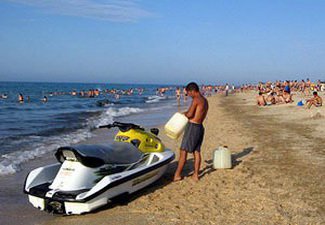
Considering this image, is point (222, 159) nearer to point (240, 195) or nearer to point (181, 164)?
point (181, 164)

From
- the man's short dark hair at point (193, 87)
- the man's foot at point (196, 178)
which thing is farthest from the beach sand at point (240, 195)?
the man's short dark hair at point (193, 87)

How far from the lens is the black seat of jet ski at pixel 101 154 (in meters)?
5.40

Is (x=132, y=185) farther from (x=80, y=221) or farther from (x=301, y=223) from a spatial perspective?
(x=301, y=223)

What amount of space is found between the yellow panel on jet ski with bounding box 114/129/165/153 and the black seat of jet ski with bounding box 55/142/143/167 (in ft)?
0.92

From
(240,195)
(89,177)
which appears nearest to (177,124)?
(240,195)

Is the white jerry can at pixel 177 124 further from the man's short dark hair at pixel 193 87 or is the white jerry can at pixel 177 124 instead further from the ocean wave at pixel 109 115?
the ocean wave at pixel 109 115

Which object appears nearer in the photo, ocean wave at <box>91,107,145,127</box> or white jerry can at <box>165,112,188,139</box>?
white jerry can at <box>165,112,188,139</box>

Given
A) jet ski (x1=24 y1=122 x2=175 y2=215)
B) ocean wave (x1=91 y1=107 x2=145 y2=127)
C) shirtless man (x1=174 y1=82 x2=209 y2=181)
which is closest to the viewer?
jet ski (x1=24 y1=122 x2=175 y2=215)

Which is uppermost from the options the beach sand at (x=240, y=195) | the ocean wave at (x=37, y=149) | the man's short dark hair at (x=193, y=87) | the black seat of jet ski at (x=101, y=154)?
the man's short dark hair at (x=193, y=87)

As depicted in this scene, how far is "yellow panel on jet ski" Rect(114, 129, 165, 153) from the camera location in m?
6.80

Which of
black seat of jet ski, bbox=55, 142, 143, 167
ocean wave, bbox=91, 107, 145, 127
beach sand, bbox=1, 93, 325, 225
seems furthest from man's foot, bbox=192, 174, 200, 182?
ocean wave, bbox=91, 107, 145, 127

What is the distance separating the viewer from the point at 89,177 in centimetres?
548

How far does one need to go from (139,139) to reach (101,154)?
1.27 m

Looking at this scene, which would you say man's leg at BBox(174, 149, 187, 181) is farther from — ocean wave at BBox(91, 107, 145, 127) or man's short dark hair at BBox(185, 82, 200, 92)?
ocean wave at BBox(91, 107, 145, 127)
